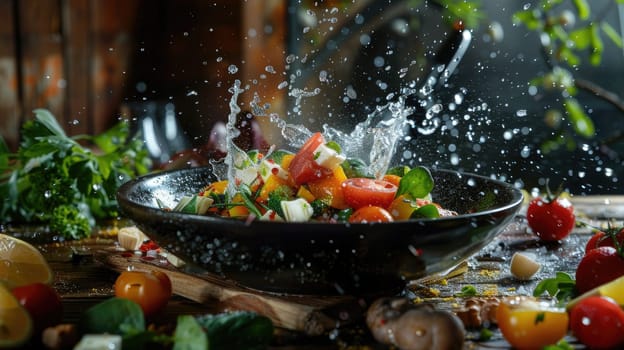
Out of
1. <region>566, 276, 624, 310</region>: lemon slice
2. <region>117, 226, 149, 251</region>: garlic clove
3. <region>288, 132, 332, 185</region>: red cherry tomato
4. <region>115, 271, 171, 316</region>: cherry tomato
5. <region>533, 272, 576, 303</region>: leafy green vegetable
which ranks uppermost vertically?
<region>288, 132, 332, 185</region>: red cherry tomato

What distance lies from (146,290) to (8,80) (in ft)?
10.8

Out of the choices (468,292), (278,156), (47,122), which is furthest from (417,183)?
(47,122)

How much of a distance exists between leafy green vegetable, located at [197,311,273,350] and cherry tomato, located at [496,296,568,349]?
35 centimetres

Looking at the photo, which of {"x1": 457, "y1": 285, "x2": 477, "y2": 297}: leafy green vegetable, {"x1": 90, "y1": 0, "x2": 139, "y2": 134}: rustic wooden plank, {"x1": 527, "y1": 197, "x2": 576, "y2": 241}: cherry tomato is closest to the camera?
{"x1": 457, "y1": 285, "x2": 477, "y2": 297}: leafy green vegetable

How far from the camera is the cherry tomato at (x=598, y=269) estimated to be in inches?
55.1

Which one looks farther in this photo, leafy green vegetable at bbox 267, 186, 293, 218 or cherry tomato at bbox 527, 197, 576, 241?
cherry tomato at bbox 527, 197, 576, 241

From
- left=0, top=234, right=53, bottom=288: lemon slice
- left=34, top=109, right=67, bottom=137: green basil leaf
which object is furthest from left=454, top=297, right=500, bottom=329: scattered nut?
left=34, top=109, right=67, bottom=137: green basil leaf

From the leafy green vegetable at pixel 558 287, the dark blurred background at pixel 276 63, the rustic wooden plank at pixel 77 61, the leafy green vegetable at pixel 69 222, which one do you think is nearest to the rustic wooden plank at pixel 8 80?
the dark blurred background at pixel 276 63

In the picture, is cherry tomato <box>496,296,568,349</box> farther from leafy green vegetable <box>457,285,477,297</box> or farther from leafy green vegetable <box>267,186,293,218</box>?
leafy green vegetable <box>267,186,293,218</box>

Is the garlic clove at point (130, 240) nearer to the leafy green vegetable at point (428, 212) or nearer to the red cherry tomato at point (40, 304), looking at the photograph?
the red cherry tomato at point (40, 304)

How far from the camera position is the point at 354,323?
126 cm

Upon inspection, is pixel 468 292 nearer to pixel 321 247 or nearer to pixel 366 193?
pixel 366 193

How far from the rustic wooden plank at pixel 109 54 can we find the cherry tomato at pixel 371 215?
3514 mm

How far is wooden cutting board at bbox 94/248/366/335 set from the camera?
1.22 metres
